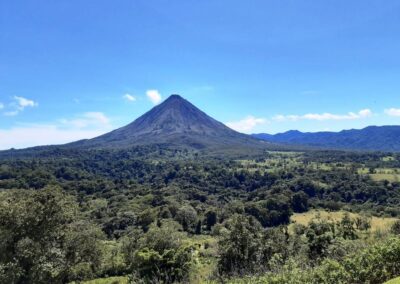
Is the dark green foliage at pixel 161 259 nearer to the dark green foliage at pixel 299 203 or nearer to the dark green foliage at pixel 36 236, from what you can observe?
the dark green foliage at pixel 36 236

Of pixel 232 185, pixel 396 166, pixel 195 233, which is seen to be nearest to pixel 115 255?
pixel 195 233

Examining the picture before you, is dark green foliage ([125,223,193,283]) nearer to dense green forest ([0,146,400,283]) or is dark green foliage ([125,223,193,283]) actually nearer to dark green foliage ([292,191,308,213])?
dense green forest ([0,146,400,283])

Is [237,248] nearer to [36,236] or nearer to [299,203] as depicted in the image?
[36,236]

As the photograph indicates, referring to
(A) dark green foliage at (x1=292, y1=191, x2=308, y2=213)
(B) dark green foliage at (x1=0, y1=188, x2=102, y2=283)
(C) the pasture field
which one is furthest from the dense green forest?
(C) the pasture field

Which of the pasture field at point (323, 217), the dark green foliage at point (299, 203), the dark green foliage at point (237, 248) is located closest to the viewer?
the dark green foliage at point (237, 248)

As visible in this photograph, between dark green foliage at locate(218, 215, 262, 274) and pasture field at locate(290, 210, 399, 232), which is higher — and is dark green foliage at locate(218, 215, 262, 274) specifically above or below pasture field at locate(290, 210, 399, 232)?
above

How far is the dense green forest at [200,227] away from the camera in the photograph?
80.9 feet

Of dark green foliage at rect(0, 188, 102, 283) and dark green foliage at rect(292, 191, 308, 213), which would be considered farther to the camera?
dark green foliage at rect(292, 191, 308, 213)

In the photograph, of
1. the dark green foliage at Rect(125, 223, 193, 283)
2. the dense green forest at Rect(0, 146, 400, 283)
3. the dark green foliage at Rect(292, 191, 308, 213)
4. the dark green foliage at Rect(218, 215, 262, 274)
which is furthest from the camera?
the dark green foliage at Rect(292, 191, 308, 213)

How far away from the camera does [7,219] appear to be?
25.0m

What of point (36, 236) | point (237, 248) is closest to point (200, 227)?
point (237, 248)

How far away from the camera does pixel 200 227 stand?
8838 cm

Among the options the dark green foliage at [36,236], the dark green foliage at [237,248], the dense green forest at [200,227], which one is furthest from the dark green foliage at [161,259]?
the dark green foliage at [36,236]

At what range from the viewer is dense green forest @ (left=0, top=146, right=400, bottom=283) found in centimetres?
2467
